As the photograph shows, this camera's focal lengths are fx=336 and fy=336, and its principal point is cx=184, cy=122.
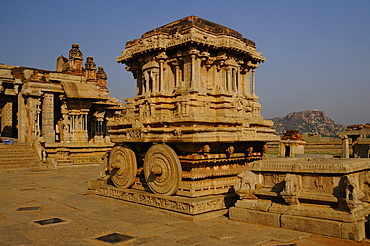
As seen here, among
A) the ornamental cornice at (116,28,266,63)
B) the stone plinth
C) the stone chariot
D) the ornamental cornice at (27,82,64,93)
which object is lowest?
the stone plinth

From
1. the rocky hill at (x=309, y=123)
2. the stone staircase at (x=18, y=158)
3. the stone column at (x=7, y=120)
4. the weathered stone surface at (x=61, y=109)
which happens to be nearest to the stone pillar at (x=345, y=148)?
the weathered stone surface at (x=61, y=109)

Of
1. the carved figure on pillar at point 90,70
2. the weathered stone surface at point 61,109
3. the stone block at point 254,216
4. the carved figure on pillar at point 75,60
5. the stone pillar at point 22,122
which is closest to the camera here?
the stone block at point 254,216

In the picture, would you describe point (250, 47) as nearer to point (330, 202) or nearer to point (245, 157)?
point (245, 157)

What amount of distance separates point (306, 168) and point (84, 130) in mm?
20392

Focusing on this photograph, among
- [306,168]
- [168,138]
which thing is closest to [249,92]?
[168,138]

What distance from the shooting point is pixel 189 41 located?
8.96 m

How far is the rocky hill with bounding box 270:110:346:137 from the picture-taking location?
155 metres

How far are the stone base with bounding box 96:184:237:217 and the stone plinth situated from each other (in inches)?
22.1

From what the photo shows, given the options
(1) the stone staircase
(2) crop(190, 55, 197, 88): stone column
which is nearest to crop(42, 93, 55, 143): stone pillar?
(1) the stone staircase

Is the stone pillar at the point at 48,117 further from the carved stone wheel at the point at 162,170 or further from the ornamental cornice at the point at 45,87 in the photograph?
the carved stone wheel at the point at 162,170

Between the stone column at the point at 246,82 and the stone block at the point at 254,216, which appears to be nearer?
the stone block at the point at 254,216

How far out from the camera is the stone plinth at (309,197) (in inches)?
216

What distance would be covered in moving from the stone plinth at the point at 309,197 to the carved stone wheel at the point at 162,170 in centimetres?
141

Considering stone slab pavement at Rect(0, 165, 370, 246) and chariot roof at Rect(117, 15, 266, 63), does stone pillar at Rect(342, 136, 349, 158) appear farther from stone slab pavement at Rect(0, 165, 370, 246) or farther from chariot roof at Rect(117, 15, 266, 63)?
stone slab pavement at Rect(0, 165, 370, 246)
